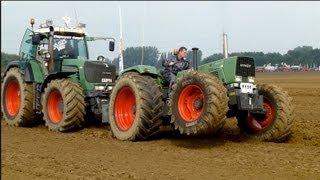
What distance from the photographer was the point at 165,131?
31.3ft

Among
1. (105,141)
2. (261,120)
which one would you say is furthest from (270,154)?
(105,141)

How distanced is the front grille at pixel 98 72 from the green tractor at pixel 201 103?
4.42 ft

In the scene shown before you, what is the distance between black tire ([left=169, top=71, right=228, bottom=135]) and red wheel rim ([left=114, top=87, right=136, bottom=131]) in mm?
1350

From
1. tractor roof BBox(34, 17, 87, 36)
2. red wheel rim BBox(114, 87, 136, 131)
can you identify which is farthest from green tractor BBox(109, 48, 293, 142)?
tractor roof BBox(34, 17, 87, 36)

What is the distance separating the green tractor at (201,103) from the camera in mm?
7266

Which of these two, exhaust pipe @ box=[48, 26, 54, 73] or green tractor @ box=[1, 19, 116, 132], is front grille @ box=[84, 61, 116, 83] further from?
exhaust pipe @ box=[48, 26, 54, 73]

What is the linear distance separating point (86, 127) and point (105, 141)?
2001mm

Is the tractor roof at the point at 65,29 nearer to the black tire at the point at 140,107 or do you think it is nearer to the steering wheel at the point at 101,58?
the steering wheel at the point at 101,58

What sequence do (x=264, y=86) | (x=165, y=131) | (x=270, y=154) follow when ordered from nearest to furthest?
(x=270, y=154) < (x=264, y=86) < (x=165, y=131)

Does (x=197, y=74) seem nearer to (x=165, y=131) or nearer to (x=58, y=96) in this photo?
(x=165, y=131)

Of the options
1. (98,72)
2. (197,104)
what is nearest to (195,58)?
(197,104)

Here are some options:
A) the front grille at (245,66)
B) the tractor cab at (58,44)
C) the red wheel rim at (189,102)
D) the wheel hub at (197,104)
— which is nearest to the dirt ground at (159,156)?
the red wheel rim at (189,102)

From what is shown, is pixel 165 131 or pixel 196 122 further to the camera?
pixel 165 131

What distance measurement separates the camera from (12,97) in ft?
38.9
